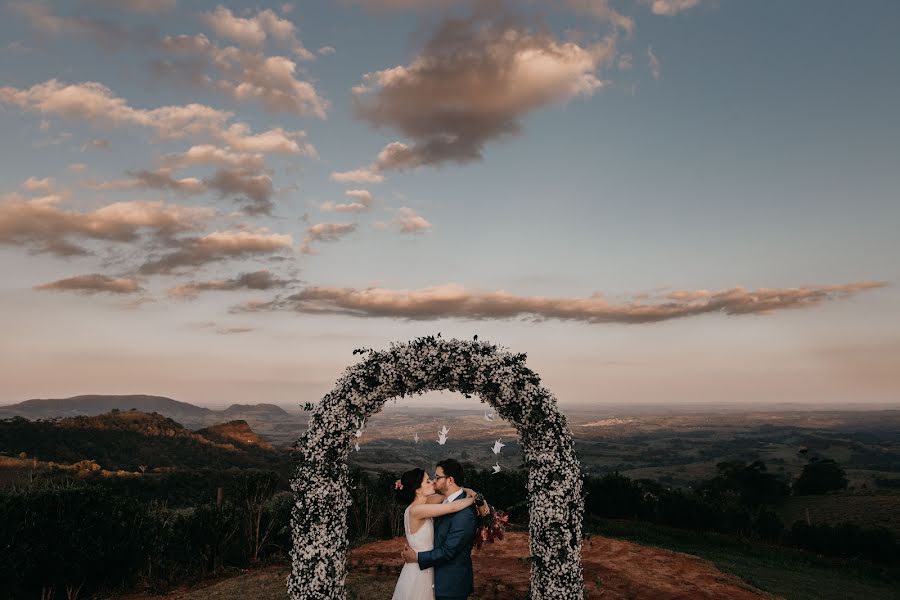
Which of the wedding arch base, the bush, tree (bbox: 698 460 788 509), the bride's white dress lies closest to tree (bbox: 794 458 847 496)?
tree (bbox: 698 460 788 509)

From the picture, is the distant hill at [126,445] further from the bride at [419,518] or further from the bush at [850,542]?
the bride at [419,518]

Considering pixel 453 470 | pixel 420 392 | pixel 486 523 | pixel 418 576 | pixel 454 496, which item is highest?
pixel 420 392

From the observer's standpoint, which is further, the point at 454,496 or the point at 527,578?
the point at 527,578

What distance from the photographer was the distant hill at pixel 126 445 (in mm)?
52000

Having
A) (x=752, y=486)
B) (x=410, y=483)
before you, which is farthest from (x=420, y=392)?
(x=752, y=486)

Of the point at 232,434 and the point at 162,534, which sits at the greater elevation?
the point at 162,534

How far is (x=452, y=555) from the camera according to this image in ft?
22.1

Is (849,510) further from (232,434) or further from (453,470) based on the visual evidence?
(232,434)

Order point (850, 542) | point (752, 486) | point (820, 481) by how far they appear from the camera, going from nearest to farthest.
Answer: point (850, 542) < point (752, 486) < point (820, 481)

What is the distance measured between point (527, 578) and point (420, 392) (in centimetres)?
613

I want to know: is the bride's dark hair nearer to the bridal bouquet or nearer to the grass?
the bridal bouquet

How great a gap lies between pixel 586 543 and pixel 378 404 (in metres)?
10.2

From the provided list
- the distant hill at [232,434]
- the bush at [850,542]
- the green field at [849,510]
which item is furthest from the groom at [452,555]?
the distant hill at [232,434]

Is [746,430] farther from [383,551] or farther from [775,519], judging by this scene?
[383,551]
